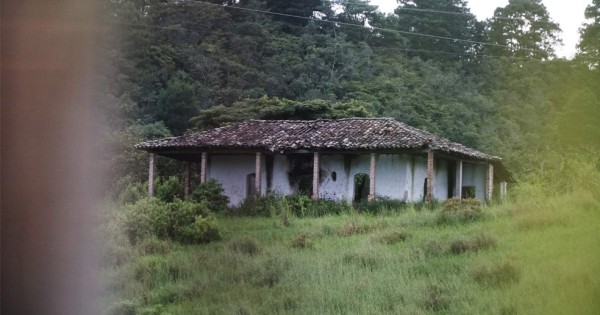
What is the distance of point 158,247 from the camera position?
2.97 m

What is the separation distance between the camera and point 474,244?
105 inches

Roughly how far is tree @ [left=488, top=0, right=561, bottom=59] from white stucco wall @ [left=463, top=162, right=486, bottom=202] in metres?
0.48

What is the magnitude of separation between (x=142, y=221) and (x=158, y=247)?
0.14 metres

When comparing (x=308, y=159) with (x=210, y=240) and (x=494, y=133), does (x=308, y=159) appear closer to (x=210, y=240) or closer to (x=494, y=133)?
(x=210, y=240)

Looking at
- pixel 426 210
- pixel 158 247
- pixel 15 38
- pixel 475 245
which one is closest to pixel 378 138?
pixel 426 210

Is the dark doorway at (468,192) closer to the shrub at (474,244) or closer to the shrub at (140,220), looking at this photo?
the shrub at (474,244)

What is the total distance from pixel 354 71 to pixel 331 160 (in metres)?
0.50

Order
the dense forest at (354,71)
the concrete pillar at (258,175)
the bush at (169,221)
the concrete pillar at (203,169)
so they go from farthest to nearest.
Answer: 1. the concrete pillar at (203,169)
2. the concrete pillar at (258,175)
3. the bush at (169,221)
4. the dense forest at (354,71)

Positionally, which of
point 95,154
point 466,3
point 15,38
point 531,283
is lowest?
point 531,283

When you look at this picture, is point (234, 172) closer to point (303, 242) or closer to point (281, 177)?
point (281, 177)

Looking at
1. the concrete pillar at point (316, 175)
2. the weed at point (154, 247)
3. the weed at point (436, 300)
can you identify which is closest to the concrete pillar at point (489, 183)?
the weed at point (436, 300)

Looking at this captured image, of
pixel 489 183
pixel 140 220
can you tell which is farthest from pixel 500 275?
pixel 140 220

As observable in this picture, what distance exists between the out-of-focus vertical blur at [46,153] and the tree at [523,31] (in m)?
1.72

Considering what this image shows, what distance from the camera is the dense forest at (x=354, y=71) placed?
8.37ft
